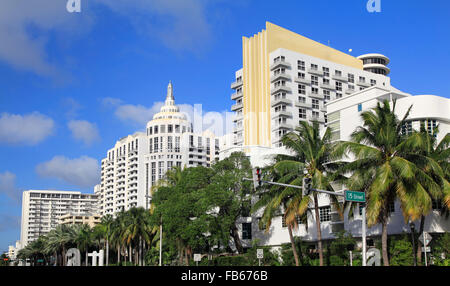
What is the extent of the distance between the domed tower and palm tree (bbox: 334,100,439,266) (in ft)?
257

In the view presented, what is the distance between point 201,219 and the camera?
A: 191 ft

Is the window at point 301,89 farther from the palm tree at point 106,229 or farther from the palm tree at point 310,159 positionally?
the palm tree at point 310,159

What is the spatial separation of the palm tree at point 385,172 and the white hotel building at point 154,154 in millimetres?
128413

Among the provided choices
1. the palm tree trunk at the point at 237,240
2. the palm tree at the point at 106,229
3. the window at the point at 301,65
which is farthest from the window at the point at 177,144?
the palm tree trunk at the point at 237,240

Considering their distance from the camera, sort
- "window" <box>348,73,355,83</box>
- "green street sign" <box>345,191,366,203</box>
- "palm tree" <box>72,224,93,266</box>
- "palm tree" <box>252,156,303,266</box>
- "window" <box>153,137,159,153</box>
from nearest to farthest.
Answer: "green street sign" <box>345,191,366,203</box> < "palm tree" <box>252,156,303,266</box> < "palm tree" <box>72,224,93,266</box> < "window" <box>348,73,355,83</box> < "window" <box>153,137,159,153</box>

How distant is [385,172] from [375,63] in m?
83.4

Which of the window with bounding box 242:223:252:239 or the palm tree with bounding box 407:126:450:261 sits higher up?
the palm tree with bounding box 407:126:450:261

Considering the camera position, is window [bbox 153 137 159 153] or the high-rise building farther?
window [bbox 153 137 159 153]

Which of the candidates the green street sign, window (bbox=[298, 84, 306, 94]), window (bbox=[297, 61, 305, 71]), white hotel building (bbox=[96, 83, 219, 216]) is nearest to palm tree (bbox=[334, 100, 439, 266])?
the green street sign

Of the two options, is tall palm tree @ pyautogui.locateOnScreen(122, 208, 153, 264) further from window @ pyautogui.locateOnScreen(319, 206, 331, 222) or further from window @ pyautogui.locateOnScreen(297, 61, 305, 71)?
window @ pyautogui.locateOnScreen(297, 61, 305, 71)

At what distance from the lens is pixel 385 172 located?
35594 millimetres

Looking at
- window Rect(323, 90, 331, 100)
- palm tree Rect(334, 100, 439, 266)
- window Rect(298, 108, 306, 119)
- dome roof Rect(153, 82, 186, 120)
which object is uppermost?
dome roof Rect(153, 82, 186, 120)

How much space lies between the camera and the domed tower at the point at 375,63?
113 meters

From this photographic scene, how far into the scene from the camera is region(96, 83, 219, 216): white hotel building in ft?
558
